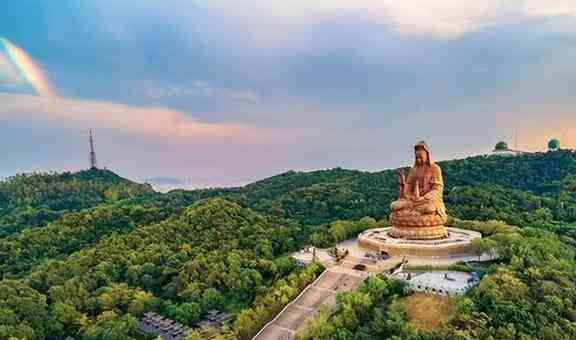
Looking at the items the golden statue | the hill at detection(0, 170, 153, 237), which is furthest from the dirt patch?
the hill at detection(0, 170, 153, 237)

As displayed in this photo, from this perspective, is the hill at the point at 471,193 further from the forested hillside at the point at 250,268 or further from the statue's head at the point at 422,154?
the statue's head at the point at 422,154

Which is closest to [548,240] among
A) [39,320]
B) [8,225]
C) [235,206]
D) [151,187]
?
[235,206]

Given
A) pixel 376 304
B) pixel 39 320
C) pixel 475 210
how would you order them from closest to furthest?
1. pixel 376 304
2. pixel 39 320
3. pixel 475 210

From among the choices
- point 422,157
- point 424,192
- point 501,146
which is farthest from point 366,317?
point 501,146

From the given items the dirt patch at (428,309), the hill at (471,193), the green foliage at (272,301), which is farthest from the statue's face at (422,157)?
the dirt patch at (428,309)

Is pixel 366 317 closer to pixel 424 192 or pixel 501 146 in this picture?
pixel 424 192

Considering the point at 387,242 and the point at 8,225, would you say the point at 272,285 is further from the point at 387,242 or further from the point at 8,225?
the point at 8,225

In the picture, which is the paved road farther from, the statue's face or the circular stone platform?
the statue's face
